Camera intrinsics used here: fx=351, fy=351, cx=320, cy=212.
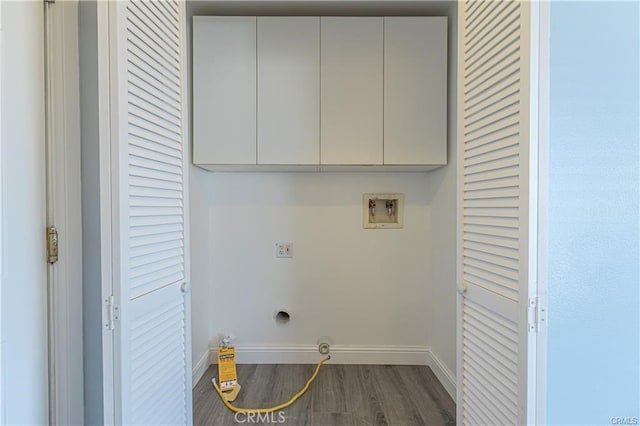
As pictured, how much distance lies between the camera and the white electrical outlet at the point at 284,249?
97.0 inches

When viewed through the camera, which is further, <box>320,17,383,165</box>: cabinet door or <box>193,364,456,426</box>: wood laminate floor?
<box>320,17,383,165</box>: cabinet door

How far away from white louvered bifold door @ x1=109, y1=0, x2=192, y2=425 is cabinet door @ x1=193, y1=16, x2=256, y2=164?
0.58 meters

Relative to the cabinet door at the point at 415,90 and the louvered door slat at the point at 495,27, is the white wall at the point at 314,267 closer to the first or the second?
the cabinet door at the point at 415,90

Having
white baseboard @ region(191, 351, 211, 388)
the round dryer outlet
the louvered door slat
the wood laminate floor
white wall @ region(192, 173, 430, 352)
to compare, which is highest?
the louvered door slat

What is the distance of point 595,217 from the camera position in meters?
1.21

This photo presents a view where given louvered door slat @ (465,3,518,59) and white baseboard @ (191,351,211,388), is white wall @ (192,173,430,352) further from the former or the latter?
louvered door slat @ (465,3,518,59)

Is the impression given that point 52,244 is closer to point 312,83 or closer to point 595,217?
point 312,83

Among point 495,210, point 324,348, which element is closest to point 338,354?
point 324,348

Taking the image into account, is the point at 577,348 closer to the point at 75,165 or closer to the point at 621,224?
the point at 621,224

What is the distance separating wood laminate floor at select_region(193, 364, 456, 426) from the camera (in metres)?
1.84

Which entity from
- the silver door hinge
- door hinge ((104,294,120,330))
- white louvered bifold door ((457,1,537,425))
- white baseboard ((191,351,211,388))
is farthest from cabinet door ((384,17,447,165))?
white baseboard ((191,351,211,388))

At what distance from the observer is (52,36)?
45.4 inches

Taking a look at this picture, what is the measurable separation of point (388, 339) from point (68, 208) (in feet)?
6.75

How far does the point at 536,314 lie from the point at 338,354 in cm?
173
